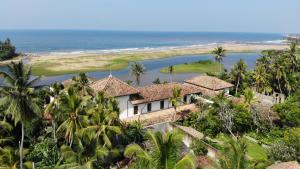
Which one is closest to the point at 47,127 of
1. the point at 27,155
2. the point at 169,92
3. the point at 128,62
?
the point at 27,155

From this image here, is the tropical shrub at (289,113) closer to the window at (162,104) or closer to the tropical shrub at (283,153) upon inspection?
the tropical shrub at (283,153)

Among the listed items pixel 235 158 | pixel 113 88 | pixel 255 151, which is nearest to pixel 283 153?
pixel 255 151

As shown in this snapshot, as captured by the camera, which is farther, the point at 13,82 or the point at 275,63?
the point at 275,63

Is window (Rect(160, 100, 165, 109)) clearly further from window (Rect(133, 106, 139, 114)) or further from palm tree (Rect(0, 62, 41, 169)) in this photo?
palm tree (Rect(0, 62, 41, 169))

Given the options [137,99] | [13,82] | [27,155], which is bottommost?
[27,155]

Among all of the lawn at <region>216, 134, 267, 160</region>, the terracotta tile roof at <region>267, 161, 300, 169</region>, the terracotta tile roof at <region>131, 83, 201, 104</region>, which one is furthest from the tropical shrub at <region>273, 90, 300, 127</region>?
the terracotta tile roof at <region>267, 161, 300, 169</region>

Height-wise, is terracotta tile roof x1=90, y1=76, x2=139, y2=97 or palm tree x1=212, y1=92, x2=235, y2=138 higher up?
terracotta tile roof x1=90, y1=76, x2=139, y2=97

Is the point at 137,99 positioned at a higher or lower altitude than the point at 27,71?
lower

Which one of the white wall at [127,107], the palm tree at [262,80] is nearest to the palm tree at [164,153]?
the white wall at [127,107]

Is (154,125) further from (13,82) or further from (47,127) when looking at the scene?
(13,82)
